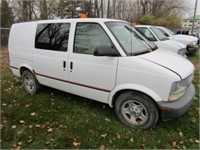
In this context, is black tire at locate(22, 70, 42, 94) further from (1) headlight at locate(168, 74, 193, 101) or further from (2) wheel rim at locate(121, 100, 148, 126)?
(1) headlight at locate(168, 74, 193, 101)

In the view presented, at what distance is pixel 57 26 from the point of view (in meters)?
3.78

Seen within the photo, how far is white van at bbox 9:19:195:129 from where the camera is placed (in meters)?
2.70

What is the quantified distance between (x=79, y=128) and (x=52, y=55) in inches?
66.2

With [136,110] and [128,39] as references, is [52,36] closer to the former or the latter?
[128,39]

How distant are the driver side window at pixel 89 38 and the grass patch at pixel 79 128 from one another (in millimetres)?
1367

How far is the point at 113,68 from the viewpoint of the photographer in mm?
2980

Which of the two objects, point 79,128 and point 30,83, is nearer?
point 79,128

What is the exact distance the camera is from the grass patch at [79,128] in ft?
9.30

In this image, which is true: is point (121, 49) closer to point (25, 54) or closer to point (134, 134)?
point (134, 134)

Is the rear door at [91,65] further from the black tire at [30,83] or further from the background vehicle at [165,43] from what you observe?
the background vehicle at [165,43]

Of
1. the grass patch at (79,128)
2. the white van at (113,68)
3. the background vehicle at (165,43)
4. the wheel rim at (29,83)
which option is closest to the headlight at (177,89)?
the white van at (113,68)

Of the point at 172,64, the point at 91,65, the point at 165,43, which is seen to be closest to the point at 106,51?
the point at 91,65

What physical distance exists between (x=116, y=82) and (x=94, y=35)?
39.7 inches

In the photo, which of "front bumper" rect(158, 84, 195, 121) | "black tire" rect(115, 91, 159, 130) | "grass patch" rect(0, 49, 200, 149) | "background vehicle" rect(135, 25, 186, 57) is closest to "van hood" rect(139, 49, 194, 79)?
"front bumper" rect(158, 84, 195, 121)
